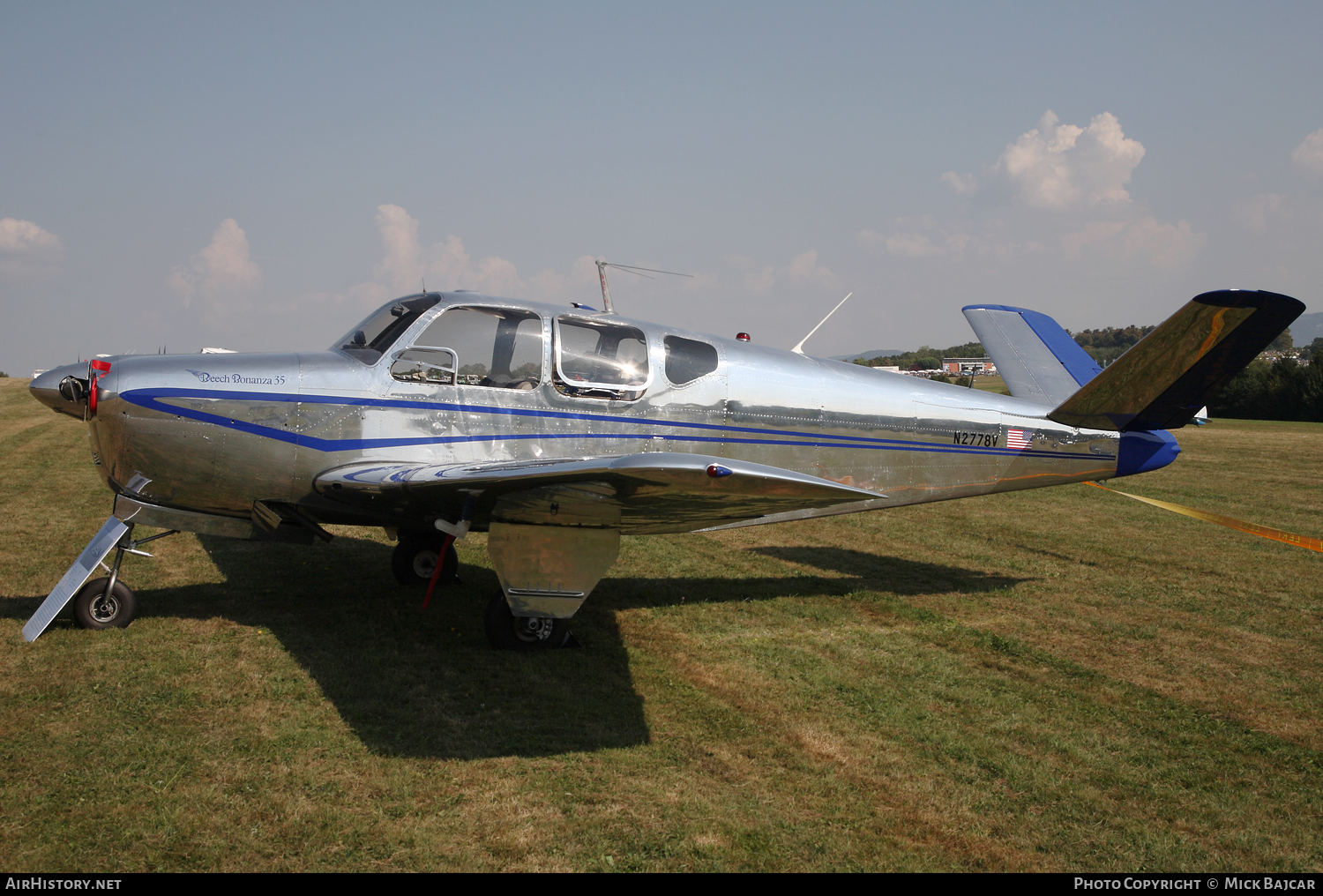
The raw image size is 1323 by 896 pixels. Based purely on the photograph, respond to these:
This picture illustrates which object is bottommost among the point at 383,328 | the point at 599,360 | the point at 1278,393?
the point at 599,360

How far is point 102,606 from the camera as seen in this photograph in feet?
19.5

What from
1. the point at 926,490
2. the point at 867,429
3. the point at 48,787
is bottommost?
the point at 48,787

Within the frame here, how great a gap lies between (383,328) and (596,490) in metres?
2.68

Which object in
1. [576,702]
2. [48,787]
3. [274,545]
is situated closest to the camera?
[48,787]

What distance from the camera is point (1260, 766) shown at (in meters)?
4.46

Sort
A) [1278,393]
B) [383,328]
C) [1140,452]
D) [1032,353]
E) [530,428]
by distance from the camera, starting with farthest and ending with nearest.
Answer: [1278,393] < [1032,353] < [1140,452] < [383,328] < [530,428]

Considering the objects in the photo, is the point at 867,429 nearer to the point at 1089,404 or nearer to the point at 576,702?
the point at 1089,404

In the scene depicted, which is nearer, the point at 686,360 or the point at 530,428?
the point at 530,428

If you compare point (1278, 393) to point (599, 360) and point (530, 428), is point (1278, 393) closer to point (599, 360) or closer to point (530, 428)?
point (599, 360)

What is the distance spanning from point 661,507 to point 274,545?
19.7 feet

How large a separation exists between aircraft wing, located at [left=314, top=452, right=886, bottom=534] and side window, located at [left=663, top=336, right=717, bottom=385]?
4.10ft

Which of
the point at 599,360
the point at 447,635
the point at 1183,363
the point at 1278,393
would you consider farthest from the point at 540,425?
the point at 1278,393

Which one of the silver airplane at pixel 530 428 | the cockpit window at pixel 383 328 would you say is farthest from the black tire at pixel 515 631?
the cockpit window at pixel 383 328
